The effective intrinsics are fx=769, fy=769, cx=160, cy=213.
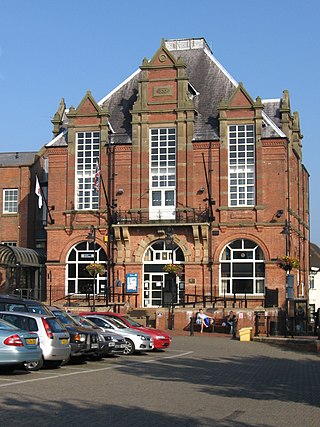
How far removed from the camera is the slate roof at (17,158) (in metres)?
58.7

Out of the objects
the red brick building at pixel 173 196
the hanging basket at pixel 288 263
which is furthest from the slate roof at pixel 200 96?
the hanging basket at pixel 288 263

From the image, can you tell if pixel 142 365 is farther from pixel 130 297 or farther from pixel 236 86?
pixel 236 86

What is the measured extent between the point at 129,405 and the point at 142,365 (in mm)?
9572

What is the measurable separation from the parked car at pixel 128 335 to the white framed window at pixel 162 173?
20343 millimetres

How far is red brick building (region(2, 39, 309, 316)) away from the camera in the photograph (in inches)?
1876

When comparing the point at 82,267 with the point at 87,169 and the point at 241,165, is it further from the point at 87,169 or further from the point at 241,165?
the point at 241,165

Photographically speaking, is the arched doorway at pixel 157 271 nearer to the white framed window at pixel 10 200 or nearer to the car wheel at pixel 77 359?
the white framed window at pixel 10 200

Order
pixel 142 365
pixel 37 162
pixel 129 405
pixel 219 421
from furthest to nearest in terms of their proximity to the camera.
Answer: pixel 37 162 < pixel 142 365 < pixel 129 405 < pixel 219 421

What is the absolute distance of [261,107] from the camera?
48.5 meters

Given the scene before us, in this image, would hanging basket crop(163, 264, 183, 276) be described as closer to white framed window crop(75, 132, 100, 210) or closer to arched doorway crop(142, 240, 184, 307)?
arched doorway crop(142, 240, 184, 307)

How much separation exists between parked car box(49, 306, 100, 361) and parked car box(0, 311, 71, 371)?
4.64 feet

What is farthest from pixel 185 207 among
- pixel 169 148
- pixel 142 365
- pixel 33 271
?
pixel 142 365

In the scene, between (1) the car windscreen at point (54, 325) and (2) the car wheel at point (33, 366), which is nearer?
(2) the car wheel at point (33, 366)

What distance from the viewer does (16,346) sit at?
18969 mm
